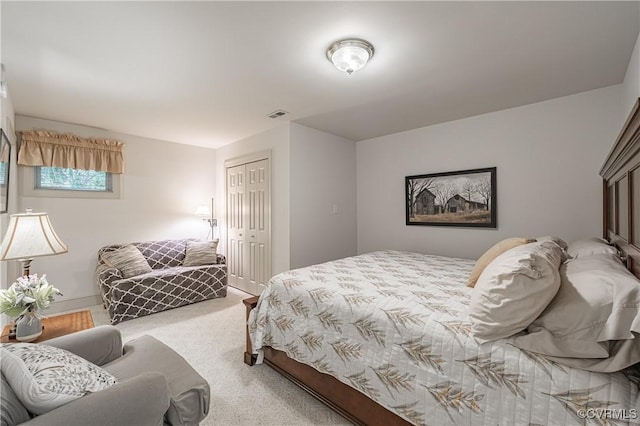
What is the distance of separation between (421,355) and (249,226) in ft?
11.2

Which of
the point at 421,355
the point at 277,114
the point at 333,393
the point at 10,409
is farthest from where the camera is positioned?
the point at 277,114

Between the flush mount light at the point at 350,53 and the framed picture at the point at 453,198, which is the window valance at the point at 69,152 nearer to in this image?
the flush mount light at the point at 350,53

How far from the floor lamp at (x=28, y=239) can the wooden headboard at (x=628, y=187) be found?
298 cm

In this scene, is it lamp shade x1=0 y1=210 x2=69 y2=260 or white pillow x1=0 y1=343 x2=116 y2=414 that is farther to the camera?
lamp shade x1=0 y1=210 x2=69 y2=260

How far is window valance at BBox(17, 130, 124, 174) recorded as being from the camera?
3.33 meters

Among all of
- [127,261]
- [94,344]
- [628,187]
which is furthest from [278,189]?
[628,187]

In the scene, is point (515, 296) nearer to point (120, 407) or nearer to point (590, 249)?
point (590, 249)

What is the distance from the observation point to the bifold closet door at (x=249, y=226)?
4051mm

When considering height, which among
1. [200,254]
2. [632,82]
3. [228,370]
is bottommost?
[228,370]

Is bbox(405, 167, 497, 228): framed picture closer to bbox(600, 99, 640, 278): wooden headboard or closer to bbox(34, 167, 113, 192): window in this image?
bbox(600, 99, 640, 278): wooden headboard

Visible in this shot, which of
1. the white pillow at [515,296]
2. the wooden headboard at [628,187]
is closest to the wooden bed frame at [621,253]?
the wooden headboard at [628,187]

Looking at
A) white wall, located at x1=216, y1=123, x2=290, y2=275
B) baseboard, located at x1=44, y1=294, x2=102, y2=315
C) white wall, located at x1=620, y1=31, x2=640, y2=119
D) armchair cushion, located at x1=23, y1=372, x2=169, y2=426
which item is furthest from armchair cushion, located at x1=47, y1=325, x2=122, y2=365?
white wall, located at x1=620, y1=31, x2=640, y2=119

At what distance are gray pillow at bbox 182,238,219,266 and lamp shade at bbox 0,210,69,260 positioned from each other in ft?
7.89

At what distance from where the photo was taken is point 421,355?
55.8 inches
